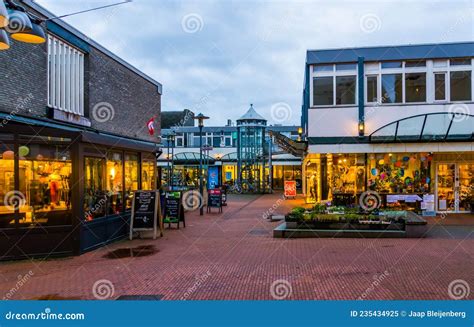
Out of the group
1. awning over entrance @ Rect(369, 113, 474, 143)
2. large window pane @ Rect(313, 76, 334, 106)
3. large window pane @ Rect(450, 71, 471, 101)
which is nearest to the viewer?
awning over entrance @ Rect(369, 113, 474, 143)

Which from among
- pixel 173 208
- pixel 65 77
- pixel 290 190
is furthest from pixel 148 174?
pixel 290 190

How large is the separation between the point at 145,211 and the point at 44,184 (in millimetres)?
3299

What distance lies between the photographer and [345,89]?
1891 cm

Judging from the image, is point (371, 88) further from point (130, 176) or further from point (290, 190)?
point (290, 190)

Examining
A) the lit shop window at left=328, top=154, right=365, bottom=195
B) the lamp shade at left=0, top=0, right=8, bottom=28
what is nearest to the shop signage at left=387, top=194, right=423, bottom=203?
the lit shop window at left=328, top=154, right=365, bottom=195

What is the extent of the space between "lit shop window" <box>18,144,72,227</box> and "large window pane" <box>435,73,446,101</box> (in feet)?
46.8

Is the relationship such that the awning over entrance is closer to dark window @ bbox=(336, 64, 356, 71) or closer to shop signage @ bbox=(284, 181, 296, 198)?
dark window @ bbox=(336, 64, 356, 71)

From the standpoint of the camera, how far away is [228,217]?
19312 millimetres

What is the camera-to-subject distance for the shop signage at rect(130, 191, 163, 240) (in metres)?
13.4

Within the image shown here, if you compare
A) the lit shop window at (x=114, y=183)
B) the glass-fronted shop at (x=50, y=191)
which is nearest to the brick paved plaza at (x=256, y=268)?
the glass-fronted shop at (x=50, y=191)

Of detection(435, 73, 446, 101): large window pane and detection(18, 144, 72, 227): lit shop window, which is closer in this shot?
detection(18, 144, 72, 227): lit shop window

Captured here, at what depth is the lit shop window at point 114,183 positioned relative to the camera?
43.5 feet

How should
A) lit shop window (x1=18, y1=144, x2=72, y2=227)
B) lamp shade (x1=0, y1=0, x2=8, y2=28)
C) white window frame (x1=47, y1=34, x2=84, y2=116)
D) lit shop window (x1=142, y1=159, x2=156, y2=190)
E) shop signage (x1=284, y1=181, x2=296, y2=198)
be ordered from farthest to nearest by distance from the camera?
shop signage (x1=284, y1=181, x2=296, y2=198) → lit shop window (x1=142, y1=159, x2=156, y2=190) → white window frame (x1=47, y1=34, x2=84, y2=116) → lit shop window (x1=18, y1=144, x2=72, y2=227) → lamp shade (x1=0, y1=0, x2=8, y2=28)

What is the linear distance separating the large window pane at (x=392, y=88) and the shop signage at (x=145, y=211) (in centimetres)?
1034
